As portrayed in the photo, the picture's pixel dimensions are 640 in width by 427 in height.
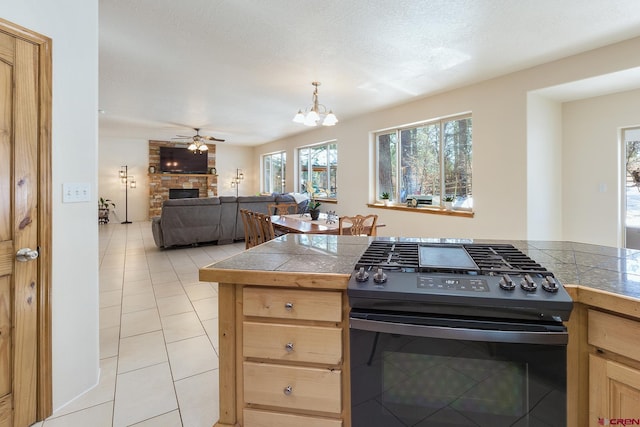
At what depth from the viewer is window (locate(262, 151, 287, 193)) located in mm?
9672

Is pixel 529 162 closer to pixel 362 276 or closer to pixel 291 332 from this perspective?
pixel 362 276

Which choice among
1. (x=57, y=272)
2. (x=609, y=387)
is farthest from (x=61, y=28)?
(x=609, y=387)

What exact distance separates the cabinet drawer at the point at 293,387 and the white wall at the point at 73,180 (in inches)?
44.2

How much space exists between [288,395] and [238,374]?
0.74 ft

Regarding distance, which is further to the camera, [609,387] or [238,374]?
[238,374]

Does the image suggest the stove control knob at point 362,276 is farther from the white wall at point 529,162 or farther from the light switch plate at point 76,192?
the white wall at point 529,162

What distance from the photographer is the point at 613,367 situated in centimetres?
92

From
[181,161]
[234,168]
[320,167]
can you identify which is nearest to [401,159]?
[320,167]

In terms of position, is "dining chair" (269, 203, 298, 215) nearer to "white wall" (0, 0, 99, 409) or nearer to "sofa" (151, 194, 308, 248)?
"sofa" (151, 194, 308, 248)

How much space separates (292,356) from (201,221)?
4966 mm

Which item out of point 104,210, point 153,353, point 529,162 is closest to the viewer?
point 153,353

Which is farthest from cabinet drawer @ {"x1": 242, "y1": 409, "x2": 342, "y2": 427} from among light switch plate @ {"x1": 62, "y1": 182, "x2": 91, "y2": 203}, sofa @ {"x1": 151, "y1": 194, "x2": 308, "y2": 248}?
sofa @ {"x1": 151, "y1": 194, "x2": 308, "y2": 248}

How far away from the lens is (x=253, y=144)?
10430 mm

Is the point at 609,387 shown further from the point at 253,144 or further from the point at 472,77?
the point at 253,144
